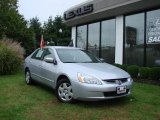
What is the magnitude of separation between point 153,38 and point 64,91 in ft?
22.7

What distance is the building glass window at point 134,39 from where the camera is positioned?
13.5 meters

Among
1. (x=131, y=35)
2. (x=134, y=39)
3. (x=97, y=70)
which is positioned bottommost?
(x=97, y=70)

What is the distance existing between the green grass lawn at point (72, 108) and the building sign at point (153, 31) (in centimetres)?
459

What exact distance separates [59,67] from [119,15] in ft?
26.2

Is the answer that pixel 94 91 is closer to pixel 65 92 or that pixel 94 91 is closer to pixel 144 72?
pixel 65 92

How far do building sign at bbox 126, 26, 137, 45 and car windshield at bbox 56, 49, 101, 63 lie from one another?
223 inches

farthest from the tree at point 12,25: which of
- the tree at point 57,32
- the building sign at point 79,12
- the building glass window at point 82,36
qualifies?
the building sign at point 79,12

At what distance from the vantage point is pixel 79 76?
6.92m

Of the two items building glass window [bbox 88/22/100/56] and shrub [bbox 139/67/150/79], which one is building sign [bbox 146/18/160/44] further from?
building glass window [bbox 88/22/100/56]

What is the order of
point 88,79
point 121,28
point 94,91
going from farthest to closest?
1. point 121,28
2. point 88,79
3. point 94,91

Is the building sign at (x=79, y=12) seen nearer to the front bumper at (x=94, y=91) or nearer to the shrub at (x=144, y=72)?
the shrub at (x=144, y=72)

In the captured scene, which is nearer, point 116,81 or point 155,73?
point 116,81

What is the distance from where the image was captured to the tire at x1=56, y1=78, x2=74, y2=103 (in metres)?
7.16

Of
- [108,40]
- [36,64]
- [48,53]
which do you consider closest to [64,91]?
[48,53]
